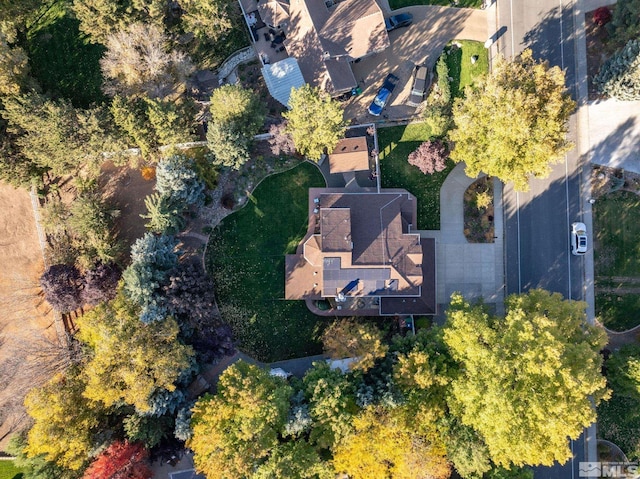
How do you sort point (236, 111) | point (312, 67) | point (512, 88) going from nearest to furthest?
point (512, 88) → point (236, 111) → point (312, 67)

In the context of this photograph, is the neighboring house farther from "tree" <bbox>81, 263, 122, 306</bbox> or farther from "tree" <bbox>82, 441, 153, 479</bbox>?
"tree" <bbox>82, 441, 153, 479</bbox>

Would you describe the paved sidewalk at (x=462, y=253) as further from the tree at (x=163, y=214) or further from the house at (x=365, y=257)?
the tree at (x=163, y=214)

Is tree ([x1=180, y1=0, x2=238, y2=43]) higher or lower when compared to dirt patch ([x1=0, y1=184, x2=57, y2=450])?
higher

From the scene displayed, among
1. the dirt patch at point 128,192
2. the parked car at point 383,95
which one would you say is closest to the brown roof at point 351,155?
the parked car at point 383,95

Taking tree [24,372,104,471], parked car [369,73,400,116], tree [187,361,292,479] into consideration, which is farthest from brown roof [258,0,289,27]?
tree [24,372,104,471]

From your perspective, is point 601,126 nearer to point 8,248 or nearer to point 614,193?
point 614,193

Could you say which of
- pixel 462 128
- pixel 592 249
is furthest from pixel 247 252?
pixel 592 249
